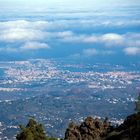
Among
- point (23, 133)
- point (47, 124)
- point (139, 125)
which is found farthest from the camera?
point (47, 124)

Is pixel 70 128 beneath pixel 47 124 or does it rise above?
beneath

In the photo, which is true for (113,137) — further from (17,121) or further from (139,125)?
(17,121)

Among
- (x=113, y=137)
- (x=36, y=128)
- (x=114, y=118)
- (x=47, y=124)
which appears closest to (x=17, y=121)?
(x=47, y=124)

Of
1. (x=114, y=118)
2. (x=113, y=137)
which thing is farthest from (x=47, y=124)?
(x=113, y=137)

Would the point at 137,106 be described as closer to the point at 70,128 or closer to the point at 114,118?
the point at 70,128

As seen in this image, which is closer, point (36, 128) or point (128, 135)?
point (128, 135)

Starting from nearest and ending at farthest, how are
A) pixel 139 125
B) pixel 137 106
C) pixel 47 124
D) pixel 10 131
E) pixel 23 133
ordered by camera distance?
pixel 139 125 → pixel 137 106 → pixel 23 133 → pixel 10 131 → pixel 47 124
